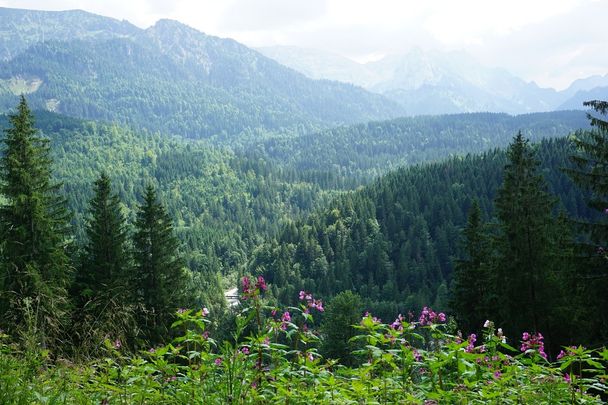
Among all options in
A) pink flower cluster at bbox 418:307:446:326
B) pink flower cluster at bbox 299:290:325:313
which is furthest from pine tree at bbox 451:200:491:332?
pink flower cluster at bbox 299:290:325:313

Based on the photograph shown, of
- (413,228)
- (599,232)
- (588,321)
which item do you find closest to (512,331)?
(588,321)

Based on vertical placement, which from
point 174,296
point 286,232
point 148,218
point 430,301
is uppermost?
point 148,218

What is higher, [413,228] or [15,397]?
[15,397]

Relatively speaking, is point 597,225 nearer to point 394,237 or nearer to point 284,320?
point 284,320

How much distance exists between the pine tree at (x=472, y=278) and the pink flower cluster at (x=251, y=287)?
2309cm

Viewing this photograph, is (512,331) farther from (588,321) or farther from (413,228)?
(413,228)

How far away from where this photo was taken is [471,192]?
13812cm

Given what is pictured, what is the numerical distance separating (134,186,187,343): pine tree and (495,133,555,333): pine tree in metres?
17.6

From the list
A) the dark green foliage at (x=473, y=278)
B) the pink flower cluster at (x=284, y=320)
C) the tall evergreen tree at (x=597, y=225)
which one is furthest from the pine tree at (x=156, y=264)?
the pink flower cluster at (x=284, y=320)

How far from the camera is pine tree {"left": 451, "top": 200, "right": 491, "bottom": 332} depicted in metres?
25.9

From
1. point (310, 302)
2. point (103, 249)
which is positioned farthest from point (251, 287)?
point (103, 249)

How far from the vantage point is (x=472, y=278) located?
26375mm

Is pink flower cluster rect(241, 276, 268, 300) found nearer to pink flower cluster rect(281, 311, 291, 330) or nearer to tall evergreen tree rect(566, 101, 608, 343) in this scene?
pink flower cluster rect(281, 311, 291, 330)

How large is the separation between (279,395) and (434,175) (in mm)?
152581
